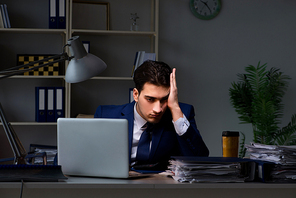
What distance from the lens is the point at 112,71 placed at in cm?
334

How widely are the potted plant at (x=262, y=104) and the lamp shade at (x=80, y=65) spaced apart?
7.11ft

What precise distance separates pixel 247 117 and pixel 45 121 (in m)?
2.01

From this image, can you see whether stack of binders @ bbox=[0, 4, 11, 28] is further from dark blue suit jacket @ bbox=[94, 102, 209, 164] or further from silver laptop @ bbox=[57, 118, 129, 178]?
silver laptop @ bbox=[57, 118, 129, 178]

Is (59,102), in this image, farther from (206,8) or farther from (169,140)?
(206,8)

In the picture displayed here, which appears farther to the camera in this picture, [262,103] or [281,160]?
[262,103]

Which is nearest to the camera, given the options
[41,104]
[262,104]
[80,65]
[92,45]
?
[80,65]

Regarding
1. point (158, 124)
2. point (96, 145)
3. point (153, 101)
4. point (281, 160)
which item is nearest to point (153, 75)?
point (153, 101)

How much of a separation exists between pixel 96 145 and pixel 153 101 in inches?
24.4

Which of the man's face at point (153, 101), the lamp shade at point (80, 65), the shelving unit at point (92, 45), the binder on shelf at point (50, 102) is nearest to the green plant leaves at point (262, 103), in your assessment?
the shelving unit at point (92, 45)

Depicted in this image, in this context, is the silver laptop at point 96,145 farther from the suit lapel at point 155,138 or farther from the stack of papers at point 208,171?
the suit lapel at point 155,138

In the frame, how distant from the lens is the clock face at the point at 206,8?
3441 millimetres

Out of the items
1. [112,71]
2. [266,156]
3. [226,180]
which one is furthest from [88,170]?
[112,71]

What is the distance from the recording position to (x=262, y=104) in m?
3.08

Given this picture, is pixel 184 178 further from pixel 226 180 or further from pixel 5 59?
pixel 5 59
